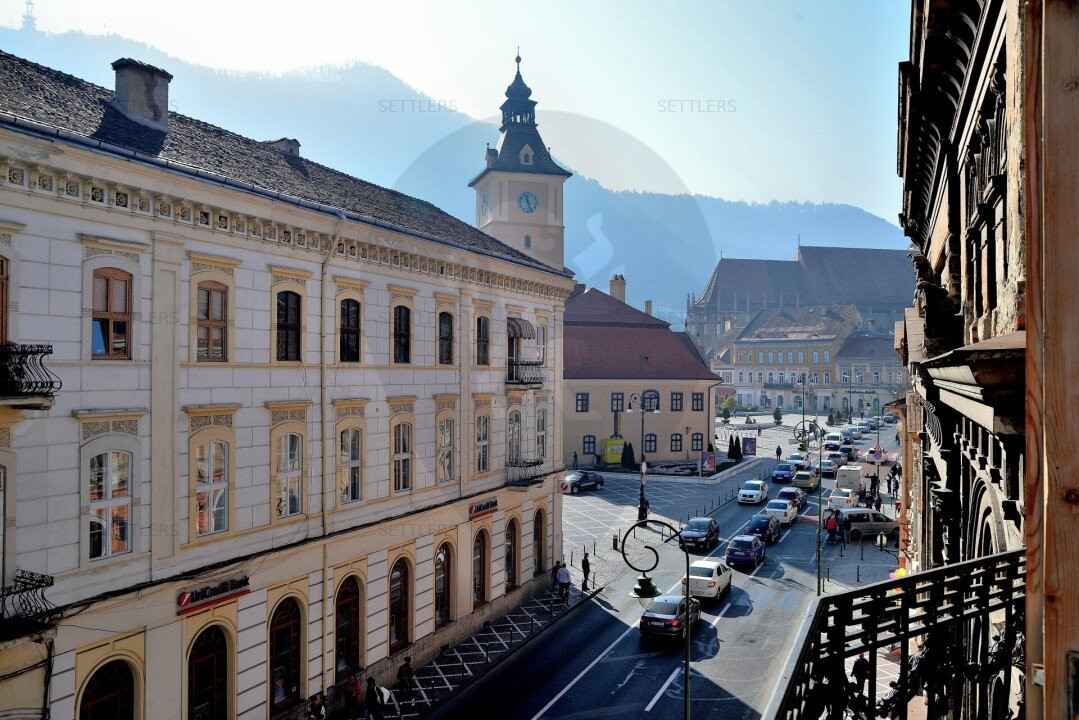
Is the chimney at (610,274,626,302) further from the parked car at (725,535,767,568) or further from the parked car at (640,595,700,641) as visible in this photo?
the parked car at (640,595,700,641)

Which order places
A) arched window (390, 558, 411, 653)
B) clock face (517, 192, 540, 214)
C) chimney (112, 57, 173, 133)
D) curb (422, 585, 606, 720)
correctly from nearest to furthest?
chimney (112, 57, 173, 133) < curb (422, 585, 606, 720) < arched window (390, 558, 411, 653) < clock face (517, 192, 540, 214)

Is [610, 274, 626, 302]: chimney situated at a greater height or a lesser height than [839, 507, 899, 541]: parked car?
greater

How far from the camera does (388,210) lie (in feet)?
80.2

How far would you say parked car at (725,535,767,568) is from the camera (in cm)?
3409

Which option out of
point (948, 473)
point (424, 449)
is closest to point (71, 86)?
point (424, 449)

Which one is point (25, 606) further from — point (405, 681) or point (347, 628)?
point (405, 681)

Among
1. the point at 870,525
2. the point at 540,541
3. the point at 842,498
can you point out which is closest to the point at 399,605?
the point at 540,541

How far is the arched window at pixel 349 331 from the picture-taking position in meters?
20.5

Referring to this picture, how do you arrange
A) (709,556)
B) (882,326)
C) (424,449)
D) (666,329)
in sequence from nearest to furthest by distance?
(424,449)
(709,556)
(666,329)
(882,326)

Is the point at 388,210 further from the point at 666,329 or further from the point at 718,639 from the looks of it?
the point at 666,329

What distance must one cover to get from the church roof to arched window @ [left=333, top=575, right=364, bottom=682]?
9.72 metres

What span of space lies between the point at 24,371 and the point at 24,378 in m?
0.16

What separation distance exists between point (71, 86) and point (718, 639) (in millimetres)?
23610

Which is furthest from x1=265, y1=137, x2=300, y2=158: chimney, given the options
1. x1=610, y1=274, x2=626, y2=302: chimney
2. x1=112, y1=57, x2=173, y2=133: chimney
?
x1=610, y1=274, x2=626, y2=302: chimney
